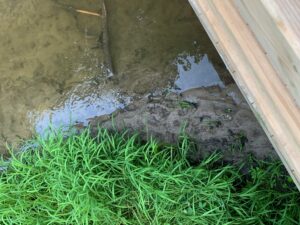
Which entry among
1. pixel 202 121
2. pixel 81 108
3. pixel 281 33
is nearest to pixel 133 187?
pixel 202 121

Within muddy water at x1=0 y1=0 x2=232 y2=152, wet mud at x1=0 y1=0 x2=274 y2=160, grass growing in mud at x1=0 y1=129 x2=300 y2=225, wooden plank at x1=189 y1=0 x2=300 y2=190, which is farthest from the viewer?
muddy water at x1=0 y1=0 x2=232 y2=152

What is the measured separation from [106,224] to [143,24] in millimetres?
1455

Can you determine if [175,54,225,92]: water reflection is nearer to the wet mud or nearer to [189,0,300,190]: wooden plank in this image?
the wet mud

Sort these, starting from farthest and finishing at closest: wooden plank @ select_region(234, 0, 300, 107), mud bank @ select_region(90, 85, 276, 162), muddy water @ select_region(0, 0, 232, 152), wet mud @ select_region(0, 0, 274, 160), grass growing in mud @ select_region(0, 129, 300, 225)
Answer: muddy water @ select_region(0, 0, 232, 152) < wet mud @ select_region(0, 0, 274, 160) < mud bank @ select_region(90, 85, 276, 162) < grass growing in mud @ select_region(0, 129, 300, 225) < wooden plank @ select_region(234, 0, 300, 107)

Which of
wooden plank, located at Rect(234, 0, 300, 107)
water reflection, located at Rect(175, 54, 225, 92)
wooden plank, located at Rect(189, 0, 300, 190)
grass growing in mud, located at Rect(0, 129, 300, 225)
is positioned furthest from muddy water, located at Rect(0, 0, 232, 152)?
wooden plank, located at Rect(234, 0, 300, 107)

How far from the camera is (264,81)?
163 centimetres

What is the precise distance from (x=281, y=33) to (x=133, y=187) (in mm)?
1708

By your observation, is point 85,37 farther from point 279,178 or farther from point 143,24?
point 279,178

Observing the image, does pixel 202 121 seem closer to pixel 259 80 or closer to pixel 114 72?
pixel 114 72

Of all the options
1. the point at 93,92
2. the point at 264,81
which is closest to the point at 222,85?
the point at 93,92

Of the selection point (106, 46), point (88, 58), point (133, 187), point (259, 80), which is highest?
point (259, 80)

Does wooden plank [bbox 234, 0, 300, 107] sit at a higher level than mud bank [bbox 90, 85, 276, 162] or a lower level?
higher

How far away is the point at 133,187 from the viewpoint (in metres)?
2.79

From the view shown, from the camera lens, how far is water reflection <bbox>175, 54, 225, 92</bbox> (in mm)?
3064
